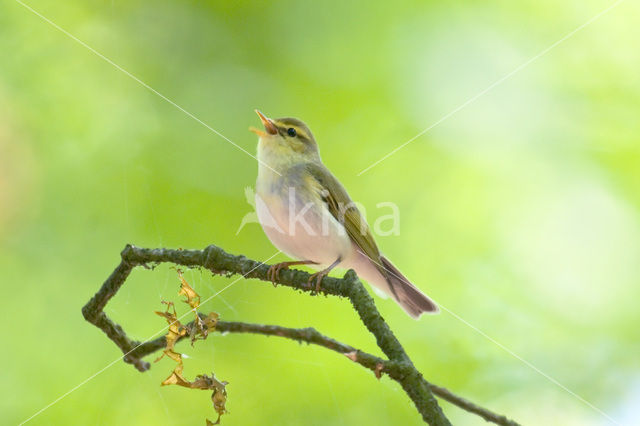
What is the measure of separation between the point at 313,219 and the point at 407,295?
2.28ft

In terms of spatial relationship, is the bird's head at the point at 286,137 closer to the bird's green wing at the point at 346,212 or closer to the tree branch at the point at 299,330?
the bird's green wing at the point at 346,212

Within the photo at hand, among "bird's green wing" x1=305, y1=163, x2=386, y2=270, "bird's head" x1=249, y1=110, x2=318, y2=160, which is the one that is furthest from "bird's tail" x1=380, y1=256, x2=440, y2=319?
"bird's head" x1=249, y1=110, x2=318, y2=160

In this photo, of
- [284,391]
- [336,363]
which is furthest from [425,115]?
[284,391]

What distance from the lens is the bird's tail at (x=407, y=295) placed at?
3326 mm

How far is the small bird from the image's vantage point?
3084mm

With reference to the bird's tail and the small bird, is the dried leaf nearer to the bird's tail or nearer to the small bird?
the small bird

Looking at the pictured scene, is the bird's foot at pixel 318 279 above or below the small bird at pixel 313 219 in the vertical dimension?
below

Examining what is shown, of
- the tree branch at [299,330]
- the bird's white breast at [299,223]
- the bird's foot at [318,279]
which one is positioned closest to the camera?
the tree branch at [299,330]

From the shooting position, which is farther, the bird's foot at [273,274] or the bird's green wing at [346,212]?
the bird's green wing at [346,212]

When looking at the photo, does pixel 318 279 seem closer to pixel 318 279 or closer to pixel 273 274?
pixel 318 279

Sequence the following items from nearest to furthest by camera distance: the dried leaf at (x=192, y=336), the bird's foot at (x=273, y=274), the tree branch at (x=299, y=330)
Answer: the tree branch at (x=299, y=330) → the dried leaf at (x=192, y=336) → the bird's foot at (x=273, y=274)

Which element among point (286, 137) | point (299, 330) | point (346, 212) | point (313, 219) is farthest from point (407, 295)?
point (299, 330)

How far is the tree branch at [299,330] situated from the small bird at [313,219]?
0.61 metres

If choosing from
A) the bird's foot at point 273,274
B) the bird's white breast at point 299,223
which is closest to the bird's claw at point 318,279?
the bird's foot at point 273,274
